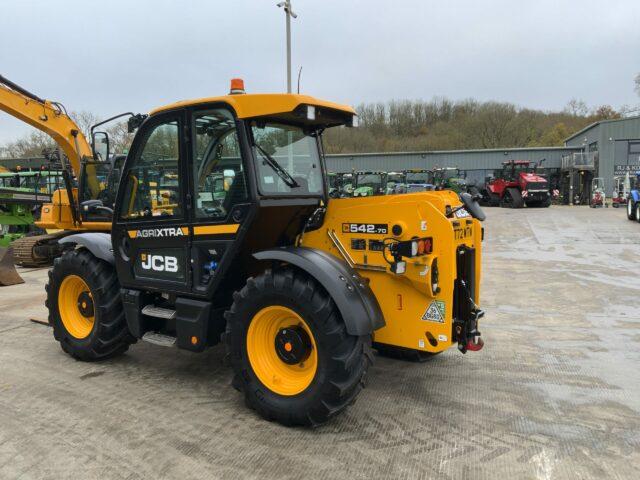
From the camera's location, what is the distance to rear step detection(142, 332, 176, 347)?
161 inches

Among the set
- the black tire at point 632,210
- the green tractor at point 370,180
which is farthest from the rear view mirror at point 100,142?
the green tractor at point 370,180

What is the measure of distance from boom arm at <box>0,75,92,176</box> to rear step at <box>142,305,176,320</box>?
26.7 ft

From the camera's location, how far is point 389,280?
373 cm

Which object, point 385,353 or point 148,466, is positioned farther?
point 385,353

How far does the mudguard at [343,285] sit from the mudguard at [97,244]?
6.18 feet

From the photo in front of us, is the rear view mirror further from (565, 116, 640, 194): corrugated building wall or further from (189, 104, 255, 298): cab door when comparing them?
(565, 116, 640, 194): corrugated building wall

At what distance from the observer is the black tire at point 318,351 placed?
128 inches

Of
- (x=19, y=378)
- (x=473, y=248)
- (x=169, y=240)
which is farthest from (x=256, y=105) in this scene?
(x=19, y=378)

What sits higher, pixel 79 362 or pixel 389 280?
pixel 389 280

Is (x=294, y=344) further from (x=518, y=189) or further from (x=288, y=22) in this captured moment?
(x=518, y=189)

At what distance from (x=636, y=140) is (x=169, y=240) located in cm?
4101

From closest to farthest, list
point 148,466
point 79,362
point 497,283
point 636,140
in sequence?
point 148,466, point 79,362, point 497,283, point 636,140

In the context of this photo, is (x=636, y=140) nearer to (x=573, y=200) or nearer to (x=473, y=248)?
(x=573, y=200)

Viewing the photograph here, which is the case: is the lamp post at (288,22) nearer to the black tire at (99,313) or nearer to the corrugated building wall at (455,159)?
the black tire at (99,313)
